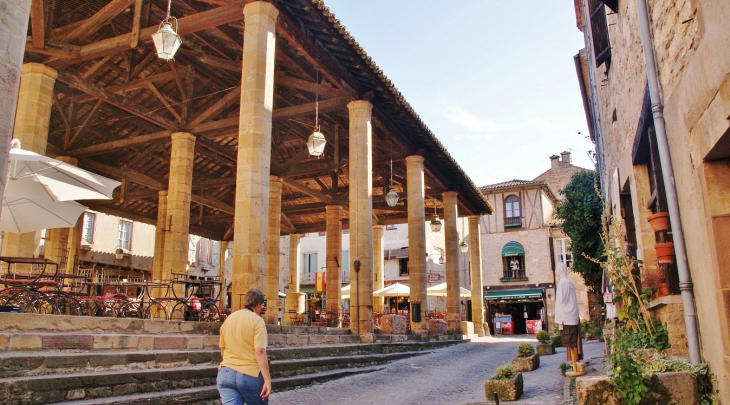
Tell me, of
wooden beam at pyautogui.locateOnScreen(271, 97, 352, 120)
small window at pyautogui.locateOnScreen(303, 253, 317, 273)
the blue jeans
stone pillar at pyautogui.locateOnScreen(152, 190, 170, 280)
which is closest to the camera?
the blue jeans

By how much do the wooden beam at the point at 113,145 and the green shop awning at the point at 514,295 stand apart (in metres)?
21.9

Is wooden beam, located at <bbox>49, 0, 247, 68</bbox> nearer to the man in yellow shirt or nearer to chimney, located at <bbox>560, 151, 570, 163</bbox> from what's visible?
the man in yellow shirt

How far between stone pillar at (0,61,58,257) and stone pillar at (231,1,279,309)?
436cm

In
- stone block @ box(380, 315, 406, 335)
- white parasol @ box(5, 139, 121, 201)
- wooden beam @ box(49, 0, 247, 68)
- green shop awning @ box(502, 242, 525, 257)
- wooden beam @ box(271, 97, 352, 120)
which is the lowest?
stone block @ box(380, 315, 406, 335)

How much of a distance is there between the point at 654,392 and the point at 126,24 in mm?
12144

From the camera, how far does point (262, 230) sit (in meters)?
8.05

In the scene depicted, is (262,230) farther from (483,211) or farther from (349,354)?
(483,211)

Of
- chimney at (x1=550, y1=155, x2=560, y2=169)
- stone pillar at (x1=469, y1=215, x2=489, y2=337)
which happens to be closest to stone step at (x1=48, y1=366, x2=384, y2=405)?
stone pillar at (x1=469, y1=215, x2=489, y2=337)

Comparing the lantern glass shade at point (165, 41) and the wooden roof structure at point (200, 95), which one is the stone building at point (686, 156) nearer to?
the lantern glass shade at point (165, 41)

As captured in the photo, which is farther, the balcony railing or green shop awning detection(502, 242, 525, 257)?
green shop awning detection(502, 242, 525, 257)

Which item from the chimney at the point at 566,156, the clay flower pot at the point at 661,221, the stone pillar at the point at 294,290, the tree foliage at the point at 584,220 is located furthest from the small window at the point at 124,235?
the chimney at the point at 566,156

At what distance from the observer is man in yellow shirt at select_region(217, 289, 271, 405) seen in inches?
148

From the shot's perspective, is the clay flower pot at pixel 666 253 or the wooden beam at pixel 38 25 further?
the wooden beam at pixel 38 25

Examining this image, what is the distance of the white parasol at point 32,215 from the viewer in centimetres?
771
